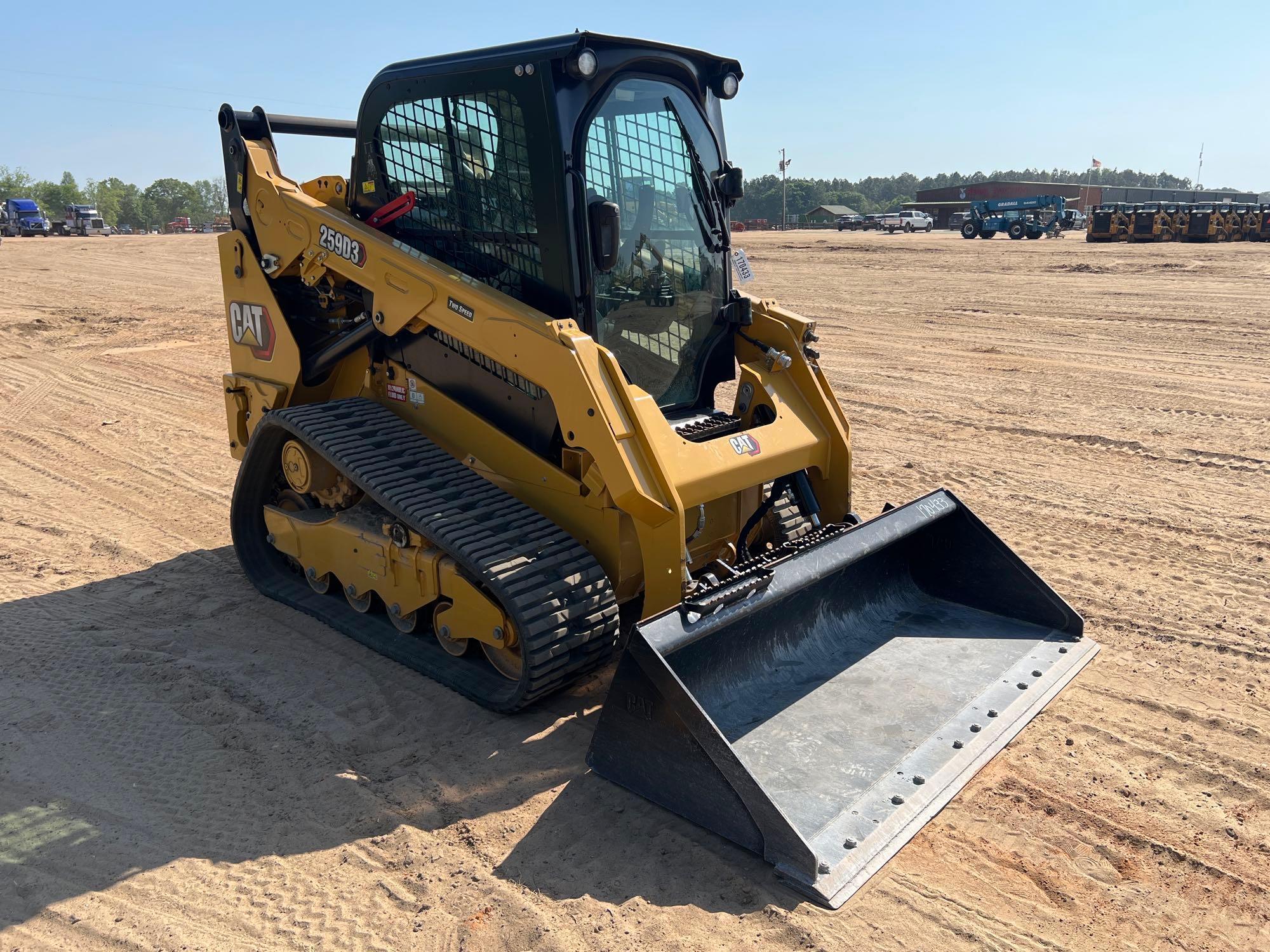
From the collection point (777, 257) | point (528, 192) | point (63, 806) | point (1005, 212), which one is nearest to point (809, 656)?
point (528, 192)

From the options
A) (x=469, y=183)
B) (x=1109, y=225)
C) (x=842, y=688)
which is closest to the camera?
(x=842, y=688)

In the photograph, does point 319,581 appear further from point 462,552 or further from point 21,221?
point 21,221

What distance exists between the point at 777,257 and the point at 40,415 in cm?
2013

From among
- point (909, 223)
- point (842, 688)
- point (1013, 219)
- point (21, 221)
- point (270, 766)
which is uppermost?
point (21, 221)

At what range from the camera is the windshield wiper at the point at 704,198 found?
4555mm

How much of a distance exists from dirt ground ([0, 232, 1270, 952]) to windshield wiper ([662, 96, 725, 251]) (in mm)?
2277

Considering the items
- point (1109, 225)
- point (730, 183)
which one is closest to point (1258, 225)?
point (1109, 225)

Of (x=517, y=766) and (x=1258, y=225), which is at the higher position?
(x=1258, y=225)

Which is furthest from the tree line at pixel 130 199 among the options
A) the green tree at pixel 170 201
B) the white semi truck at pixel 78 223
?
the white semi truck at pixel 78 223

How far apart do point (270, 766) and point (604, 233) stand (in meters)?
2.46

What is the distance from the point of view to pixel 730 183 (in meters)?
4.76

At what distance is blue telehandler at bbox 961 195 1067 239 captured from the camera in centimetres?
3422

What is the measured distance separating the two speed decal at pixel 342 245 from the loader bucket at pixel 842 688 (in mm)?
2376

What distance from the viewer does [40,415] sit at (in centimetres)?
922
